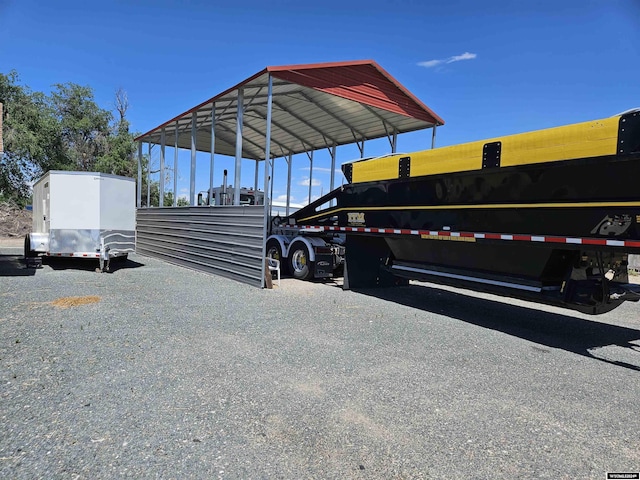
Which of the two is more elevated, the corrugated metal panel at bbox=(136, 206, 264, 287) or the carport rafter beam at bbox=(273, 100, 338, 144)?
the carport rafter beam at bbox=(273, 100, 338, 144)

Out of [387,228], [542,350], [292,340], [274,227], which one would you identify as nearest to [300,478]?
[292,340]

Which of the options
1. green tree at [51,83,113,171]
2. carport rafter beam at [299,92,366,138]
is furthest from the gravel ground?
green tree at [51,83,113,171]

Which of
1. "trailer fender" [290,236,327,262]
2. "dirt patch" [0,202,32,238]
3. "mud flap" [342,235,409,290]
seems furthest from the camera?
"dirt patch" [0,202,32,238]

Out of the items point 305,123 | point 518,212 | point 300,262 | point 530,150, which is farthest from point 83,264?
point 530,150

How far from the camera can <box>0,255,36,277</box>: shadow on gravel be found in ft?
34.7

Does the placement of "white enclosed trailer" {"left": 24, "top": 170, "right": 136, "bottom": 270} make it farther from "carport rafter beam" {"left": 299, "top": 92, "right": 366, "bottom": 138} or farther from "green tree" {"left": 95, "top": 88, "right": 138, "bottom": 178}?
"green tree" {"left": 95, "top": 88, "right": 138, "bottom": 178}

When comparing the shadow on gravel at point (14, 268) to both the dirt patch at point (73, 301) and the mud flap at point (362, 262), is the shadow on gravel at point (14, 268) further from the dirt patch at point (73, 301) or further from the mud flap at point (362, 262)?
the mud flap at point (362, 262)

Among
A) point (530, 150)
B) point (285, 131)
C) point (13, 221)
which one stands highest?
point (285, 131)

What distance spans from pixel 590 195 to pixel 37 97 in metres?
31.5

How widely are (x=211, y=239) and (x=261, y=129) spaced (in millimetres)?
5632

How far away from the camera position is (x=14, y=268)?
460 inches

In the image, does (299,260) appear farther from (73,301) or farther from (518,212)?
(518,212)

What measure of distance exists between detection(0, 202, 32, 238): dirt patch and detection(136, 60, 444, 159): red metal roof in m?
13.1

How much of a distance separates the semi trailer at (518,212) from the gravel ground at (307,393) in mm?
838
